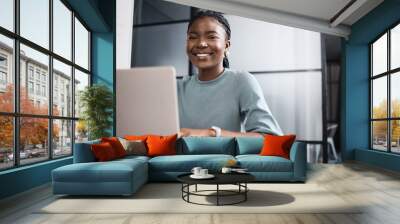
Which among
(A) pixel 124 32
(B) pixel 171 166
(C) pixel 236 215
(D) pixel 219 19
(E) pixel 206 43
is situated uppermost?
(D) pixel 219 19

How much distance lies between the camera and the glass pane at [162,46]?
7.66 meters

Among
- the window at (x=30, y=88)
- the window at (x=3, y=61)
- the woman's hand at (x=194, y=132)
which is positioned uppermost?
the window at (x=3, y=61)

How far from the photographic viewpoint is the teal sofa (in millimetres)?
4203

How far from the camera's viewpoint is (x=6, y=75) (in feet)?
14.2

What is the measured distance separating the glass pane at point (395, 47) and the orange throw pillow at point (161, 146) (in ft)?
14.8

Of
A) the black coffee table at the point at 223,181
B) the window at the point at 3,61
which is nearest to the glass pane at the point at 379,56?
the black coffee table at the point at 223,181

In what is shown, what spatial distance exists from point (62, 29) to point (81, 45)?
3.17ft

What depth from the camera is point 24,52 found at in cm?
473

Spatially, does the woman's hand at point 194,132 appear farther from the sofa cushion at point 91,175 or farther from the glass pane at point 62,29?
the sofa cushion at point 91,175

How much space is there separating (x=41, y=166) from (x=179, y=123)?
298cm

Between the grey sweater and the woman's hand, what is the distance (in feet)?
0.22

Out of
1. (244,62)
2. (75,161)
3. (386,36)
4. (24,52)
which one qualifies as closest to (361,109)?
(386,36)

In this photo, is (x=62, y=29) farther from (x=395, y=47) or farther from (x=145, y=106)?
(x=395, y=47)

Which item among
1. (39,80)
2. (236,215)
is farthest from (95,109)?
(236,215)
